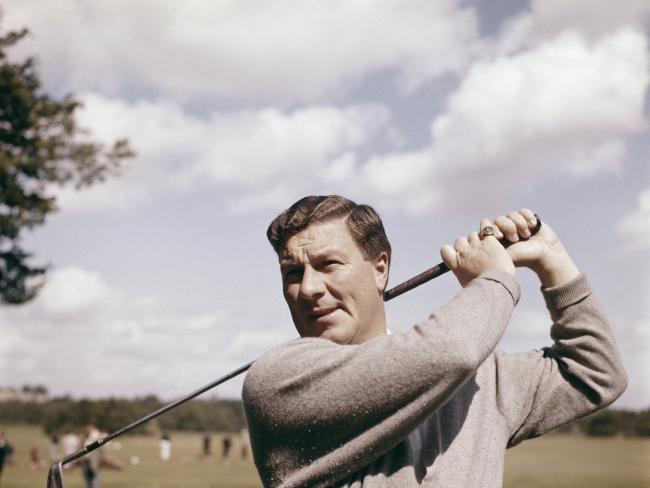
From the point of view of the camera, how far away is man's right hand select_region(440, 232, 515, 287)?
85.9 inches

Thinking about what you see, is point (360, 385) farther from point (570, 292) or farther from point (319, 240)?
point (570, 292)

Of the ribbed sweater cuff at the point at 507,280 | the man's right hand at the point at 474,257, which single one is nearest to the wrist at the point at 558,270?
the man's right hand at the point at 474,257

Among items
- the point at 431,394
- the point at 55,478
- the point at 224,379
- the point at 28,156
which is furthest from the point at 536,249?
the point at 28,156

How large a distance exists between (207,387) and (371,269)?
683 mm

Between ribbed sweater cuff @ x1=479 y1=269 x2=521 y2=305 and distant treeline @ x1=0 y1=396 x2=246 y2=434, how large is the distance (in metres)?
71.5

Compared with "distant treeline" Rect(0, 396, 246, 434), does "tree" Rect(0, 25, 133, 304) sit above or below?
below

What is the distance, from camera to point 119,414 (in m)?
76.1

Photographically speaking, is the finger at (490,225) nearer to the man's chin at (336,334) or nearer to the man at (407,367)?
the man at (407,367)

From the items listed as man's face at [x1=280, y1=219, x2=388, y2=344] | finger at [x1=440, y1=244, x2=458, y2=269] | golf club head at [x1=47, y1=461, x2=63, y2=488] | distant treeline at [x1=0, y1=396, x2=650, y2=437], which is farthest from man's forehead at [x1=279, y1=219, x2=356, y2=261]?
distant treeline at [x1=0, y1=396, x2=650, y2=437]

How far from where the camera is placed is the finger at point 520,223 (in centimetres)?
246

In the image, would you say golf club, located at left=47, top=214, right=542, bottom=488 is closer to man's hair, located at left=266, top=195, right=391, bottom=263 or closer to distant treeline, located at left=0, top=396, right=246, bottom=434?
man's hair, located at left=266, top=195, right=391, bottom=263

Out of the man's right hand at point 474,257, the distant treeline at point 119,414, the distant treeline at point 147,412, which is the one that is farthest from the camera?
the distant treeline at point 119,414

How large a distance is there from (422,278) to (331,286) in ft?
Result: 1.24

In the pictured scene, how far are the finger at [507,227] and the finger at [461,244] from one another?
158 millimetres
